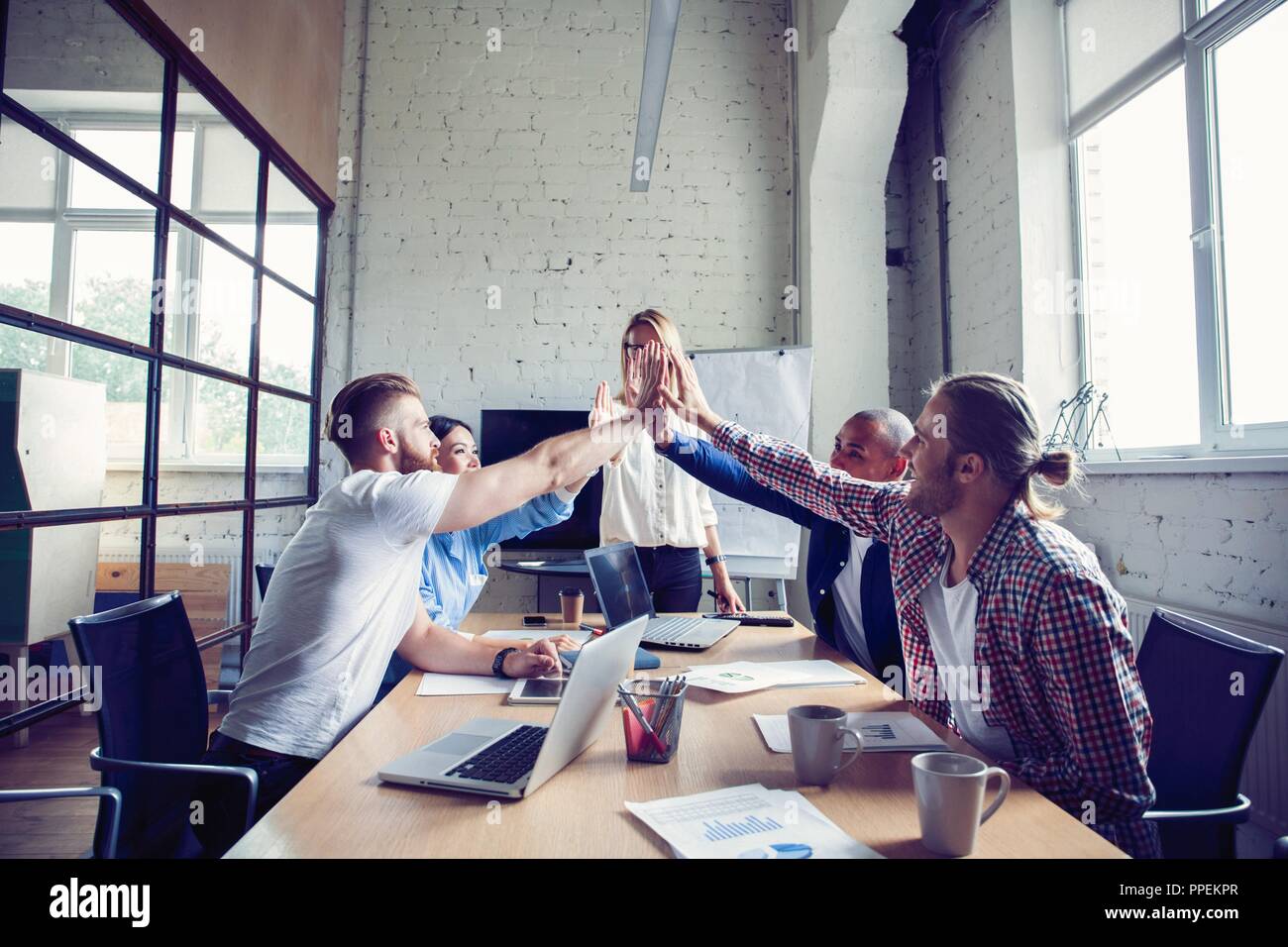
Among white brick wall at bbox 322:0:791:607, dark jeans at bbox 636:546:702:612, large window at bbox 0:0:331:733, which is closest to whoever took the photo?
large window at bbox 0:0:331:733

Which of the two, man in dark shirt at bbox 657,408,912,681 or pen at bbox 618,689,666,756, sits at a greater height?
man in dark shirt at bbox 657,408,912,681

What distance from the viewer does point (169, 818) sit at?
4.57ft

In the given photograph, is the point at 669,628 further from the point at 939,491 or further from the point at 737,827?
the point at 737,827

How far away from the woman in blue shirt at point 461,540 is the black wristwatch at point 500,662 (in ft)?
1.01

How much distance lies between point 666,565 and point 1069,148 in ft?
7.85

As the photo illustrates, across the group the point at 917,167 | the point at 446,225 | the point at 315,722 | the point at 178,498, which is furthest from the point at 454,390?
the point at 315,722

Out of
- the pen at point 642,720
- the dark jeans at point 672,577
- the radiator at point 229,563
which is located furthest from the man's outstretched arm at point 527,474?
the radiator at point 229,563

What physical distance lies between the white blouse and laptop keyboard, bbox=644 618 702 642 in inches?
39.5

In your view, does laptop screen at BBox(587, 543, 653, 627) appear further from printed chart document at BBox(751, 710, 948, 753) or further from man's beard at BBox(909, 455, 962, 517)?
man's beard at BBox(909, 455, 962, 517)

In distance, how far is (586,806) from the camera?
93cm

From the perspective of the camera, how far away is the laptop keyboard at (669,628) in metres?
1.92

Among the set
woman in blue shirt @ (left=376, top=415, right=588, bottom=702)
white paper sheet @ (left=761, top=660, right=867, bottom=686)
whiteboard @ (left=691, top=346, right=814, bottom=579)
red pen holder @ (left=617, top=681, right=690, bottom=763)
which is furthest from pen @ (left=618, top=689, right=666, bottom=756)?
whiteboard @ (left=691, top=346, right=814, bottom=579)

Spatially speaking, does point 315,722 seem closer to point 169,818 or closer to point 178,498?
point 169,818

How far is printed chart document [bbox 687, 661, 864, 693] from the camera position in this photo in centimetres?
149
